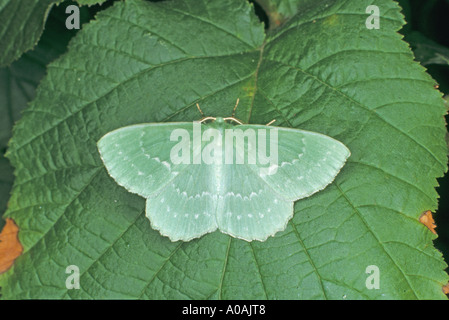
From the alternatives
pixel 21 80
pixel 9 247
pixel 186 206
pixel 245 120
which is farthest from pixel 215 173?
pixel 21 80

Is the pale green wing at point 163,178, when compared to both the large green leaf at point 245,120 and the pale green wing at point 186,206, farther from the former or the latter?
the large green leaf at point 245,120

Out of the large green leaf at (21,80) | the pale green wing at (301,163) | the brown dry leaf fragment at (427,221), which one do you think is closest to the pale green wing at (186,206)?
the pale green wing at (301,163)

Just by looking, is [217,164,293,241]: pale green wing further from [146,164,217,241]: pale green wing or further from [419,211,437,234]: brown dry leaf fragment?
[419,211,437,234]: brown dry leaf fragment

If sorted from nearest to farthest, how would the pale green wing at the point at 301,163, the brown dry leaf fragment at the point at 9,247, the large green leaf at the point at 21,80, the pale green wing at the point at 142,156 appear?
the pale green wing at the point at 301,163, the pale green wing at the point at 142,156, the brown dry leaf fragment at the point at 9,247, the large green leaf at the point at 21,80

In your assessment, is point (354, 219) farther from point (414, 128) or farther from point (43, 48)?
point (43, 48)

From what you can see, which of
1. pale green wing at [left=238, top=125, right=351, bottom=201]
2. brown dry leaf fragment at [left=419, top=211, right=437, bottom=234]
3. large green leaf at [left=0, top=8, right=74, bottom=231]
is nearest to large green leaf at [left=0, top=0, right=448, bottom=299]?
brown dry leaf fragment at [left=419, top=211, right=437, bottom=234]

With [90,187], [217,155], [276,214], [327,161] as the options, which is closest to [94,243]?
[90,187]

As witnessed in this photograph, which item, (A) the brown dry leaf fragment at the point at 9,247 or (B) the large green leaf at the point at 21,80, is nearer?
(A) the brown dry leaf fragment at the point at 9,247
